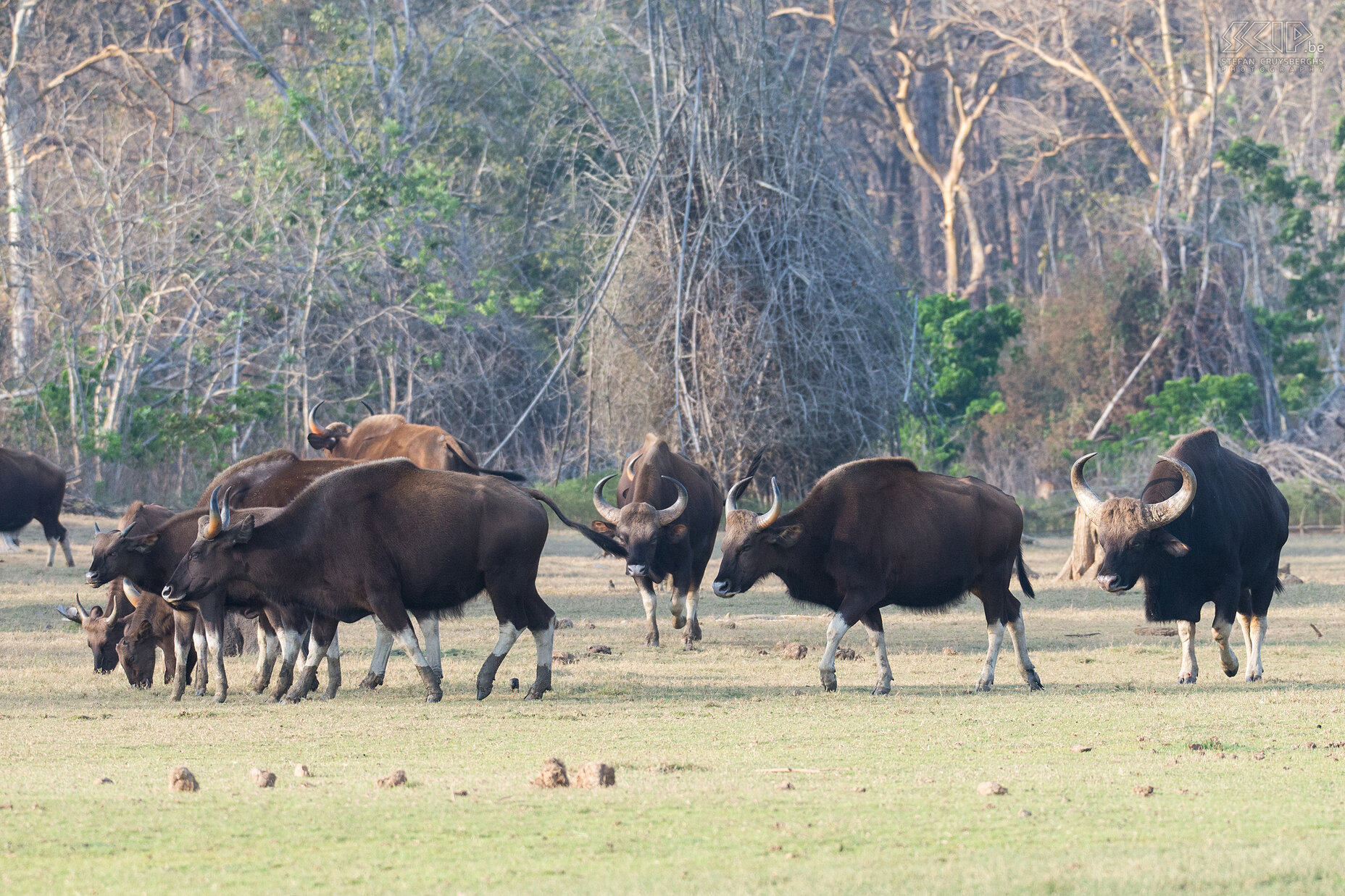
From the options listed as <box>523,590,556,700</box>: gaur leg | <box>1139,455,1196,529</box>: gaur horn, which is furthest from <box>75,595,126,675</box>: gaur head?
<box>1139,455,1196,529</box>: gaur horn

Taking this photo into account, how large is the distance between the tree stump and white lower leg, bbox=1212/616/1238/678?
293 inches

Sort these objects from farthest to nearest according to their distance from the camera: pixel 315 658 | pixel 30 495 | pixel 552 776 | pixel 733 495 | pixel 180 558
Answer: pixel 30 495 → pixel 733 495 → pixel 180 558 → pixel 315 658 → pixel 552 776

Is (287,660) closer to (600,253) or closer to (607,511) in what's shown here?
(607,511)

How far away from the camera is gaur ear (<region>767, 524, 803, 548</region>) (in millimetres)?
11734

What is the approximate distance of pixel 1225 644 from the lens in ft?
39.5

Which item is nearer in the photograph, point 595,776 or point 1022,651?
point 595,776

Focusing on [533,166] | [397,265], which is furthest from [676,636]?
[533,166]

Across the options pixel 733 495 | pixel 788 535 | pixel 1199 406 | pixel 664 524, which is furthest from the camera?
pixel 1199 406

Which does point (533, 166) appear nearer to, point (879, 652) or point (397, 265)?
point (397, 265)

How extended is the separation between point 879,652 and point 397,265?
20.7 meters

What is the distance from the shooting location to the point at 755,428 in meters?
Result: 25.2

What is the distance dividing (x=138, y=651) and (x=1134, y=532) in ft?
22.8

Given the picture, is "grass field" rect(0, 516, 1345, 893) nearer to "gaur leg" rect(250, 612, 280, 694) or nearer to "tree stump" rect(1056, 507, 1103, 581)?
"gaur leg" rect(250, 612, 280, 694)

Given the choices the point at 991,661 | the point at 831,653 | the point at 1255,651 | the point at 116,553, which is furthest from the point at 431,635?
the point at 1255,651
